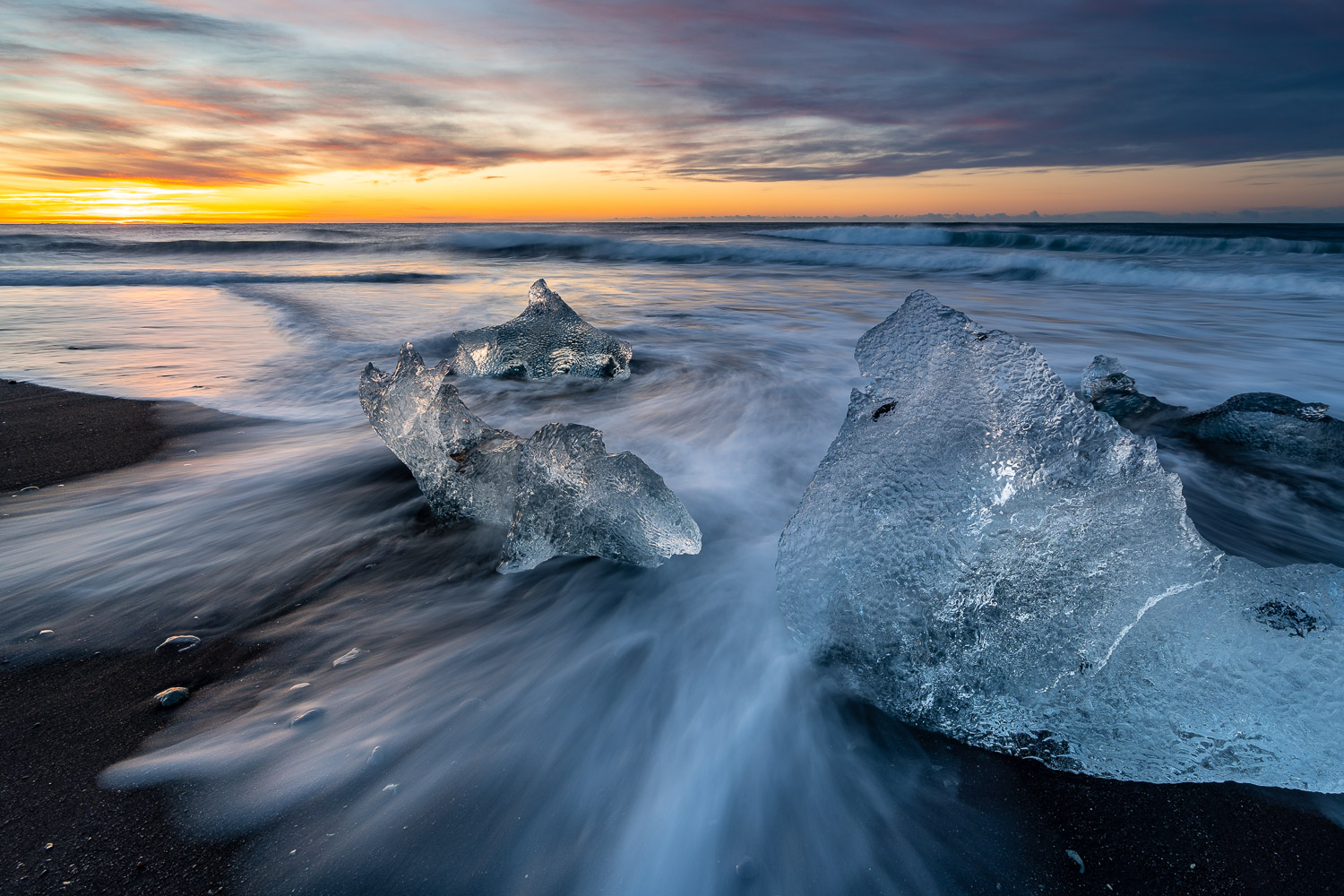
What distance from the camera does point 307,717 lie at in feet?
5.06

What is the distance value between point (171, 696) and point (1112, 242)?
2719 cm

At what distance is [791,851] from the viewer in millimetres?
1255

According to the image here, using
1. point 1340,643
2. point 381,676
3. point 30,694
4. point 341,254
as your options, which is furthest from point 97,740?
point 341,254

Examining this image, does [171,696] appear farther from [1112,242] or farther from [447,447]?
[1112,242]

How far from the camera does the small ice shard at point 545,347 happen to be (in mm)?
4832

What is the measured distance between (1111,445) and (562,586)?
1.53m

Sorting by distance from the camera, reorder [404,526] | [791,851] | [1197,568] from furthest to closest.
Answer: [404,526]
[1197,568]
[791,851]

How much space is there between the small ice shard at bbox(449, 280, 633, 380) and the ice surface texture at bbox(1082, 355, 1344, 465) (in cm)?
320

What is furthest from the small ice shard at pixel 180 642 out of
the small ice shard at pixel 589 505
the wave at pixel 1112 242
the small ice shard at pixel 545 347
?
the wave at pixel 1112 242

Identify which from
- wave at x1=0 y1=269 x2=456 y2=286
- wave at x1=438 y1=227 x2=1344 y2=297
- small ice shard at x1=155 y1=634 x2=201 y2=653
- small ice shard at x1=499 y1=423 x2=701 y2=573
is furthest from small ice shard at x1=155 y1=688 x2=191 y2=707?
wave at x1=438 y1=227 x2=1344 y2=297

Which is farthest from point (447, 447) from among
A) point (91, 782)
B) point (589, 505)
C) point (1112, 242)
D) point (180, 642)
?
point (1112, 242)

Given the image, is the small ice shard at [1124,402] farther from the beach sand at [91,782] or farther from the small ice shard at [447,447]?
the beach sand at [91,782]

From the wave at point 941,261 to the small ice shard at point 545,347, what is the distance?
12362mm

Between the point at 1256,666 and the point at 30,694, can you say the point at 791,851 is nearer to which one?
the point at 1256,666
